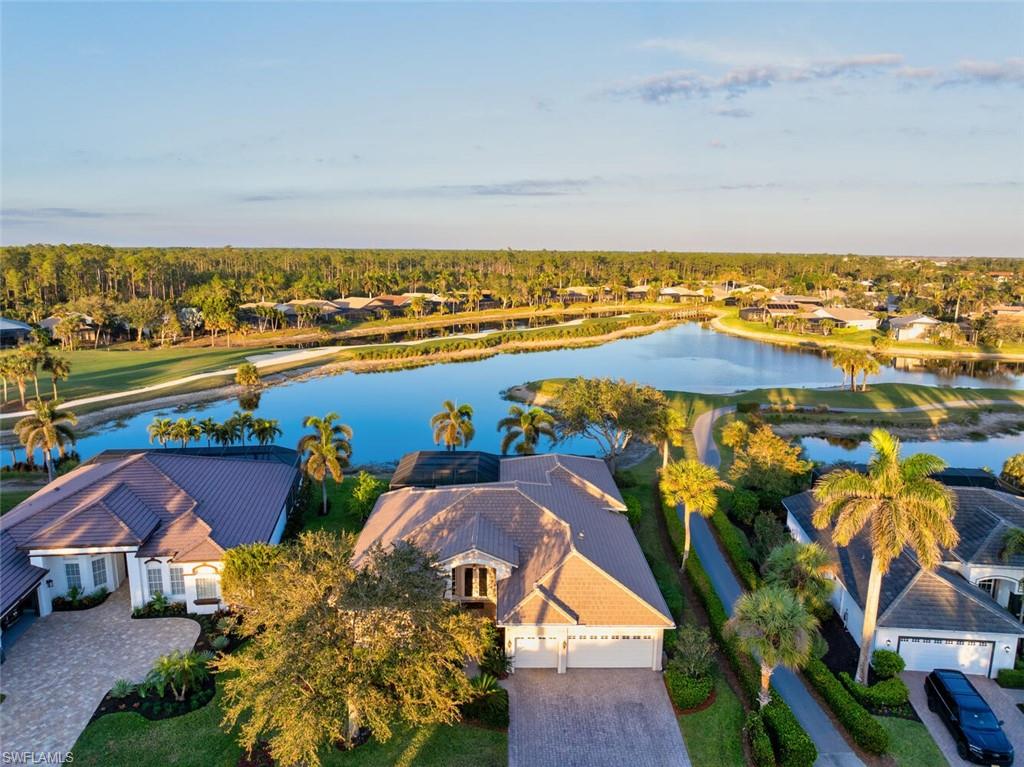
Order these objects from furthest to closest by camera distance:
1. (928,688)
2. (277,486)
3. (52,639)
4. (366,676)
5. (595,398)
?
(595,398) < (277,486) < (52,639) < (928,688) < (366,676)

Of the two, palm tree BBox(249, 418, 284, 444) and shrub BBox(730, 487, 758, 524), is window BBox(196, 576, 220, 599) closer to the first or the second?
palm tree BBox(249, 418, 284, 444)

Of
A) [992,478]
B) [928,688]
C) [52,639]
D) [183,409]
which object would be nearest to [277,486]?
[52,639]

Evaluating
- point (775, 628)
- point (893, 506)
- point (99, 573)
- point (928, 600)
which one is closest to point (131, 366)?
point (99, 573)

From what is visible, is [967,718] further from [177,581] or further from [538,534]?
[177,581]

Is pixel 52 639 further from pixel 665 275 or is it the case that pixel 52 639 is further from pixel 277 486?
pixel 665 275

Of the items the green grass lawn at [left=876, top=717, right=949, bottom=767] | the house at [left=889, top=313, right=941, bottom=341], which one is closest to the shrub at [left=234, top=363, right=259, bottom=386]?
the green grass lawn at [left=876, top=717, right=949, bottom=767]
